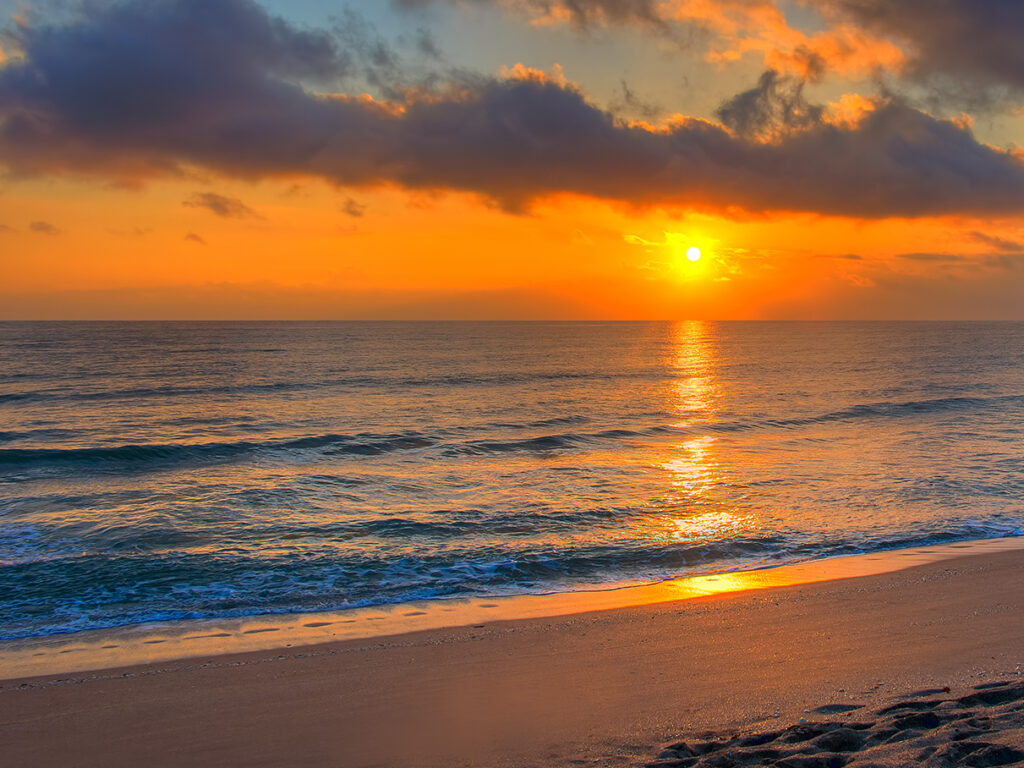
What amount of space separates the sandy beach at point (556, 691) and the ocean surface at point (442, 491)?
2495 mm

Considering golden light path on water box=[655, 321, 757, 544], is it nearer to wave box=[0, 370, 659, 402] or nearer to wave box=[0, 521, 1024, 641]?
wave box=[0, 521, 1024, 641]

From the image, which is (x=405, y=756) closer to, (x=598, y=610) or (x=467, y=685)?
(x=467, y=685)

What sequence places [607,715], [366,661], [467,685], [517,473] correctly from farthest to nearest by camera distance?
[517,473], [366,661], [467,685], [607,715]

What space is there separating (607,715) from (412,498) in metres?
11.5

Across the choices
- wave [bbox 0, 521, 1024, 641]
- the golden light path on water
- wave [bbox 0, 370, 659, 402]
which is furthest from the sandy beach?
wave [bbox 0, 370, 659, 402]

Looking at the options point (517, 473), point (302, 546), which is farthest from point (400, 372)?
point (302, 546)

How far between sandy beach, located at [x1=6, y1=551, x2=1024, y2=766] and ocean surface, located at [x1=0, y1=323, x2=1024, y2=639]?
250cm

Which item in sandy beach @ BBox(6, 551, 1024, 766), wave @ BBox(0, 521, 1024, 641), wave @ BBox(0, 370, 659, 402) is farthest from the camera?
wave @ BBox(0, 370, 659, 402)

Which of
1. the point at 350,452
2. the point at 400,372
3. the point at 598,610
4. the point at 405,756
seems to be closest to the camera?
the point at 405,756

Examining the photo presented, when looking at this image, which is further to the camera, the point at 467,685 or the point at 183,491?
the point at 183,491

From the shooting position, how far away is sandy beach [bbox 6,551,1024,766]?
19.7ft

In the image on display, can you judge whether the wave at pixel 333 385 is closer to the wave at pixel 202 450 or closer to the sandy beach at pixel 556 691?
the wave at pixel 202 450

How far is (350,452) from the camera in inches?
962

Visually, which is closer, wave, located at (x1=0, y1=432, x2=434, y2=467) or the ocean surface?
the ocean surface
